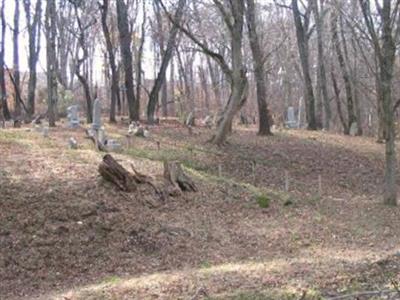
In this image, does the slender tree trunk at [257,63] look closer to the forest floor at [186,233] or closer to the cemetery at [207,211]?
the cemetery at [207,211]

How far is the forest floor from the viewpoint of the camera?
→ 739 cm

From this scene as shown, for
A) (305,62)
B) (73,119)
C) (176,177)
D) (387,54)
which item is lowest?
Result: (176,177)

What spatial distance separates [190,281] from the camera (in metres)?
7.56

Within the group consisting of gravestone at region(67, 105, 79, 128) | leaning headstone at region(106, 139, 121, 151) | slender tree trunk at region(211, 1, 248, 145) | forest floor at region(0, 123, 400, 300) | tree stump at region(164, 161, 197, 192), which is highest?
slender tree trunk at region(211, 1, 248, 145)

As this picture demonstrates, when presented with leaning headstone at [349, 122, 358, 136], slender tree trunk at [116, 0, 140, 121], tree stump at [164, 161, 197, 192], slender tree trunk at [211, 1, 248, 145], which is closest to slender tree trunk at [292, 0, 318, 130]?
leaning headstone at [349, 122, 358, 136]

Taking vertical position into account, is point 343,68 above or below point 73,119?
above

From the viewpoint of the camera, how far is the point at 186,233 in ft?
33.8

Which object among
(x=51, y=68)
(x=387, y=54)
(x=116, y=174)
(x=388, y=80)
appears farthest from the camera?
(x=51, y=68)

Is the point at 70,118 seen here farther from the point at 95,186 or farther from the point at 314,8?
the point at 314,8

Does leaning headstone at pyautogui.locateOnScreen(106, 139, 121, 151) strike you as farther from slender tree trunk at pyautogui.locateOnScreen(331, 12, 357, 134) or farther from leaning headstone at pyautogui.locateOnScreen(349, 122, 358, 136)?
leaning headstone at pyautogui.locateOnScreen(349, 122, 358, 136)

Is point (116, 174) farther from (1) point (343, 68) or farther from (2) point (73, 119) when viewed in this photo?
(1) point (343, 68)

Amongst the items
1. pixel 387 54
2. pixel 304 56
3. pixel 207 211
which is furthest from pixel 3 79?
pixel 387 54

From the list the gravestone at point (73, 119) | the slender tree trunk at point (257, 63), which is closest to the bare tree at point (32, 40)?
the gravestone at point (73, 119)

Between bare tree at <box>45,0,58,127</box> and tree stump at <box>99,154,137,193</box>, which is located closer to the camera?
tree stump at <box>99,154,137,193</box>
